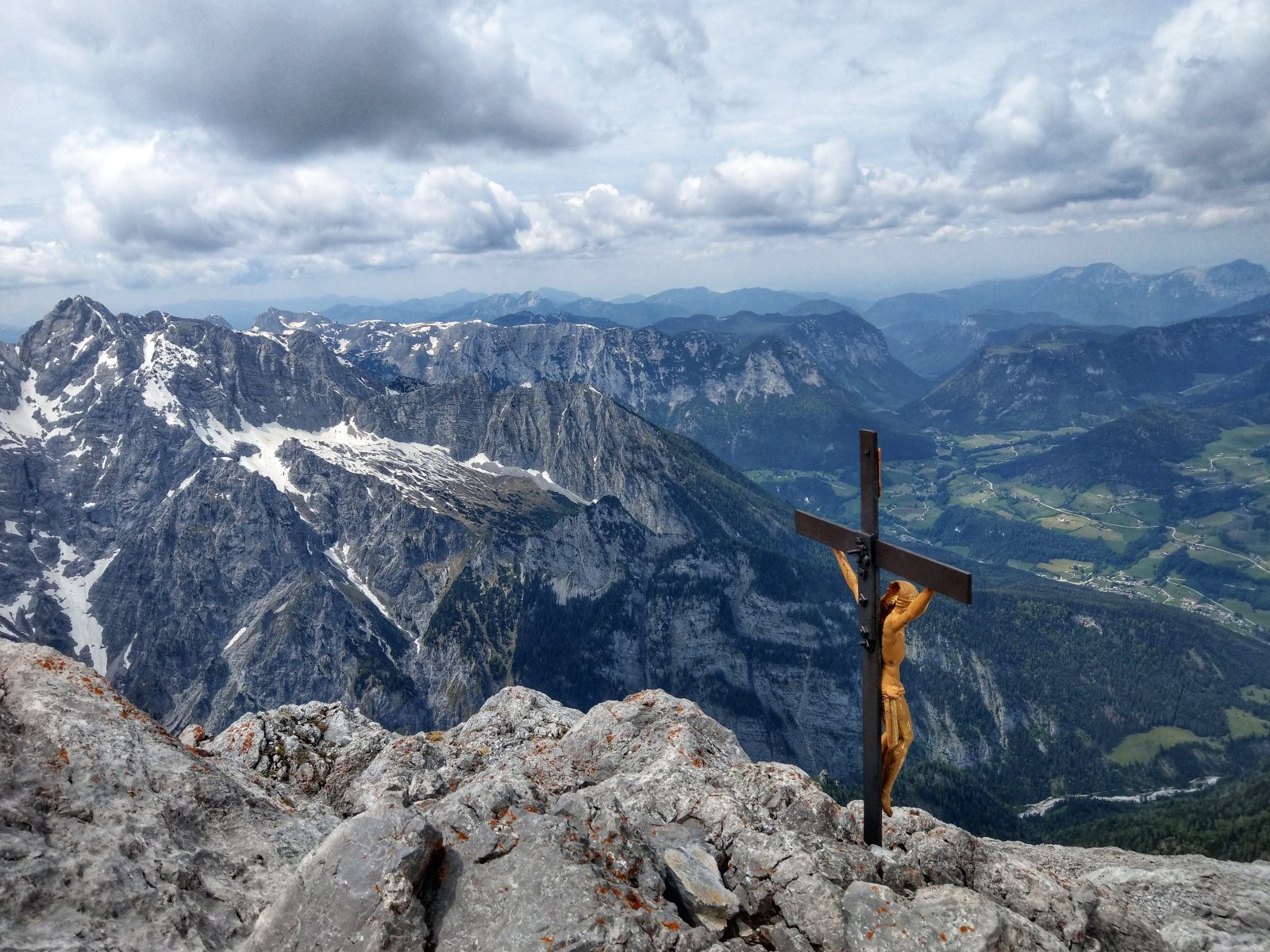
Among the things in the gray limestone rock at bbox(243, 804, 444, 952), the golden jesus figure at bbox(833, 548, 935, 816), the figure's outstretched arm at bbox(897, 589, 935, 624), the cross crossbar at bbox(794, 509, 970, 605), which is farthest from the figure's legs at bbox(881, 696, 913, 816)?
the gray limestone rock at bbox(243, 804, 444, 952)

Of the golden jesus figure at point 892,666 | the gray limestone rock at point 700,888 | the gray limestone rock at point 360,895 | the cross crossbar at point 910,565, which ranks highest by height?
the cross crossbar at point 910,565

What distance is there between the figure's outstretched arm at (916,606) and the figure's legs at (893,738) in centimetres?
217

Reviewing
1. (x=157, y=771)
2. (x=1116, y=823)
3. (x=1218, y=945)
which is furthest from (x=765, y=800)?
(x=1116, y=823)

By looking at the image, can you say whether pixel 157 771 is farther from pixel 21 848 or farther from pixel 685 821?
pixel 685 821

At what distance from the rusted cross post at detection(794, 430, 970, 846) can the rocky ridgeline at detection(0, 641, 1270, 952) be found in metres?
1.81

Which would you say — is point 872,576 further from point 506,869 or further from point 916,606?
point 506,869

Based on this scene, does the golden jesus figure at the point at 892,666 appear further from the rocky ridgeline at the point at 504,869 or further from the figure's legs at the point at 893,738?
the rocky ridgeline at the point at 504,869

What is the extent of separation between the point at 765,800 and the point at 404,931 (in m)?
9.44

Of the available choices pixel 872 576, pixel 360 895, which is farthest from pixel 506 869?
pixel 872 576

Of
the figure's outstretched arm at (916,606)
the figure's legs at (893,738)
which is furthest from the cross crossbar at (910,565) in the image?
the figure's legs at (893,738)

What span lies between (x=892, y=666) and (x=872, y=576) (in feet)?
A: 7.16

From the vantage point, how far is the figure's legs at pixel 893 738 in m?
14.7

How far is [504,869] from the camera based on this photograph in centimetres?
1315

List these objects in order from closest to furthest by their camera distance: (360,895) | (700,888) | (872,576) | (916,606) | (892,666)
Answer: (360,895)
(916,606)
(700,888)
(872,576)
(892,666)
